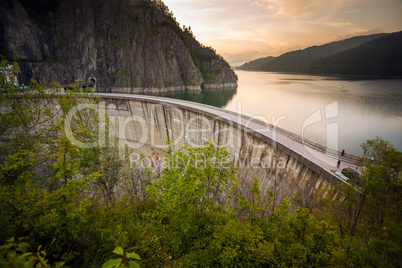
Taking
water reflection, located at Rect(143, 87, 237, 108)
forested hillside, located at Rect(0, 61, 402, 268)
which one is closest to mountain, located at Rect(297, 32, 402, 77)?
water reflection, located at Rect(143, 87, 237, 108)

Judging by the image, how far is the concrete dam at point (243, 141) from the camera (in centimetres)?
1187

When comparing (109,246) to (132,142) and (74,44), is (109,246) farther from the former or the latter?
(74,44)

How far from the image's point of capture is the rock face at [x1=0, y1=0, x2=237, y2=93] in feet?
262

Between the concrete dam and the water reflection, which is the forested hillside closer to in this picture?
the concrete dam

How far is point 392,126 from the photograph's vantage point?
30.1 m

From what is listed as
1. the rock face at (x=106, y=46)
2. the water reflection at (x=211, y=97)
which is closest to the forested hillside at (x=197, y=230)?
the water reflection at (x=211, y=97)

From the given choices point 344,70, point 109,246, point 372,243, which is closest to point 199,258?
point 109,246

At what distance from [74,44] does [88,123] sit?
11151 centimetres

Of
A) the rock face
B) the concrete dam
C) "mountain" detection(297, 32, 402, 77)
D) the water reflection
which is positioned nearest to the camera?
the concrete dam

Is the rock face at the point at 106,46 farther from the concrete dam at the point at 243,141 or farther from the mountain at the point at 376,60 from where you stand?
the concrete dam at the point at 243,141

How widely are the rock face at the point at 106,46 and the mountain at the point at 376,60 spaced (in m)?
72.6

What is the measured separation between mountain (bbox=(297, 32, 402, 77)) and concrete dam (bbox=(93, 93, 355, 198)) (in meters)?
101

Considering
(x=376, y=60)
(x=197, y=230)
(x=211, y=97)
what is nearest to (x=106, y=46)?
(x=211, y=97)

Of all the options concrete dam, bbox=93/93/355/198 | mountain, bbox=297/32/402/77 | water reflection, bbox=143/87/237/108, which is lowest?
concrete dam, bbox=93/93/355/198
